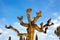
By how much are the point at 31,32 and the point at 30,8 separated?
1695mm

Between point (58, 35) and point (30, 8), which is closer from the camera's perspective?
point (30, 8)

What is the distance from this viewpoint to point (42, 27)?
34.7 ft

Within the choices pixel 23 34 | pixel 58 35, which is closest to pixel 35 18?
pixel 23 34

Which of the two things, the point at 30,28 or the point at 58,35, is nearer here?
the point at 30,28

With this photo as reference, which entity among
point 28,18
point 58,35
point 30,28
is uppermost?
point 58,35

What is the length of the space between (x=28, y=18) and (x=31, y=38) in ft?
4.78

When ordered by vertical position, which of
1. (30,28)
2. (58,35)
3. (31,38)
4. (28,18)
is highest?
(58,35)

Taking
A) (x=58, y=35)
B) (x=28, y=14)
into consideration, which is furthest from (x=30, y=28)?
(x=58, y=35)

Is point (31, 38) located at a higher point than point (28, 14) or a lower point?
lower

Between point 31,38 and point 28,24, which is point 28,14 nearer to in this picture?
point 28,24

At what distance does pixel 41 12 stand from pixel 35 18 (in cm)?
63

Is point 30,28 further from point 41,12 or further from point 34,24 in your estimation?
point 41,12

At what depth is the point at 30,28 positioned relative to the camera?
1038cm

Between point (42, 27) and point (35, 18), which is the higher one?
point (35, 18)
